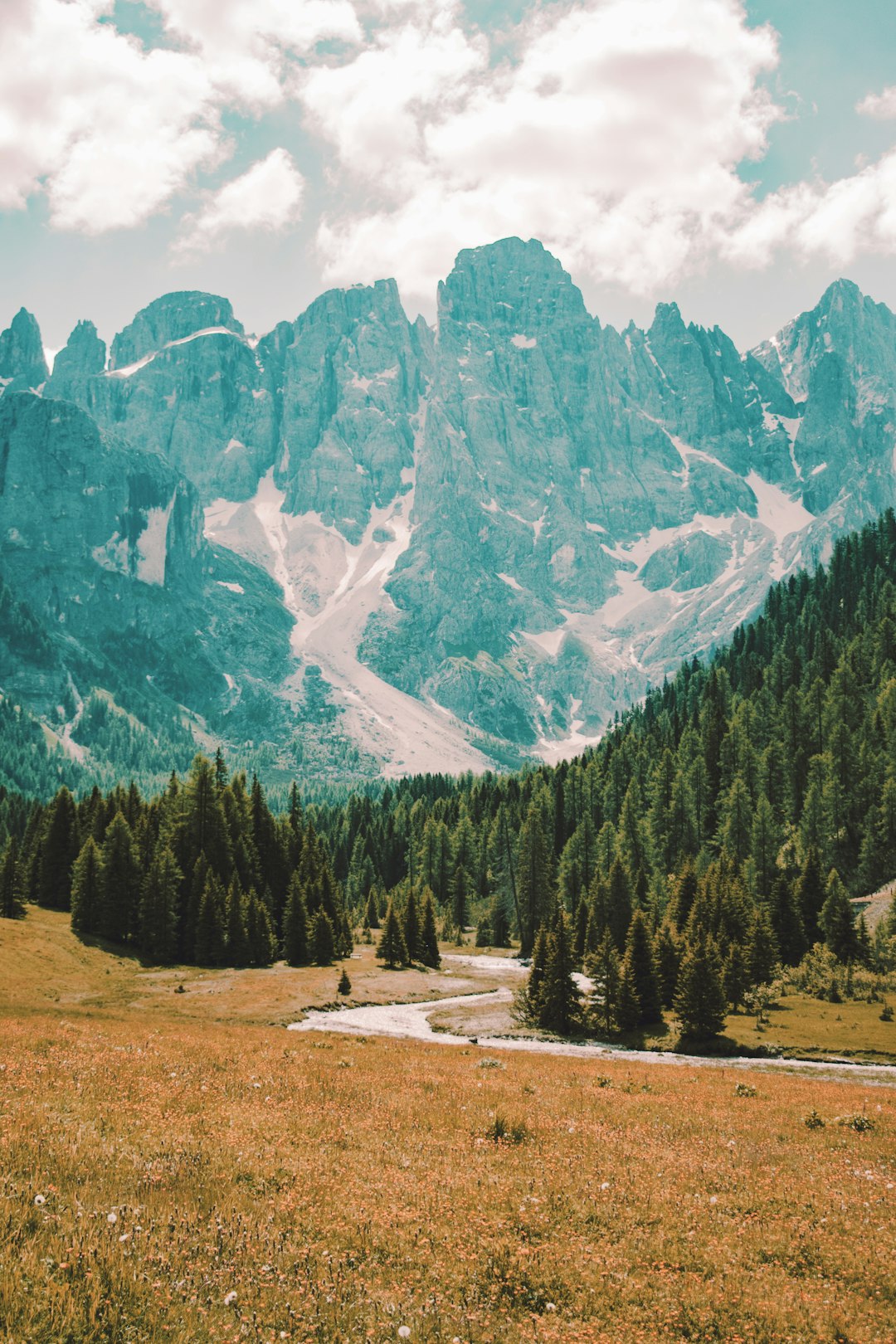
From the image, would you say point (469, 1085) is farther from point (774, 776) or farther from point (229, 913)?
point (774, 776)

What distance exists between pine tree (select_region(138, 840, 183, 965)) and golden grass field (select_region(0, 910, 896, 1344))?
201 feet

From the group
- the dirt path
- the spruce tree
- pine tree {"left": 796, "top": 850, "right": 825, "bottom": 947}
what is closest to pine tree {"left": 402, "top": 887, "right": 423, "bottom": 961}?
the dirt path

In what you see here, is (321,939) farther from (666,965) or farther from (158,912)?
(666,965)

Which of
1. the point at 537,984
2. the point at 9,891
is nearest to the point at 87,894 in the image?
the point at 9,891

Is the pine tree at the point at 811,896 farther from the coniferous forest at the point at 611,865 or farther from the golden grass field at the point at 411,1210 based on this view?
the golden grass field at the point at 411,1210

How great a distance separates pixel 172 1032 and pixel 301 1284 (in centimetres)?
2781

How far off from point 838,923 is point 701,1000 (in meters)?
30.8

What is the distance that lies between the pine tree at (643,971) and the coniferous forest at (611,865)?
197 mm

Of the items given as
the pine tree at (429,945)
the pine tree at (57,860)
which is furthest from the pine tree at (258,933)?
the pine tree at (57,860)

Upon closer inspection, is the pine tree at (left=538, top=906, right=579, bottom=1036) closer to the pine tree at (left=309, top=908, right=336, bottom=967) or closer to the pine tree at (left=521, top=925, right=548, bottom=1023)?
the pine tree at (left=521, top=925, right=548, bottom=1023)

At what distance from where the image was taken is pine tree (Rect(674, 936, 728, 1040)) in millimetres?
59719

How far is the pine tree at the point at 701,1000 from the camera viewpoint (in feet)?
196

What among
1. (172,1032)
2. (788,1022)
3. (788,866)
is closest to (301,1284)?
(172,1032)

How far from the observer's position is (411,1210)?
1548cm
